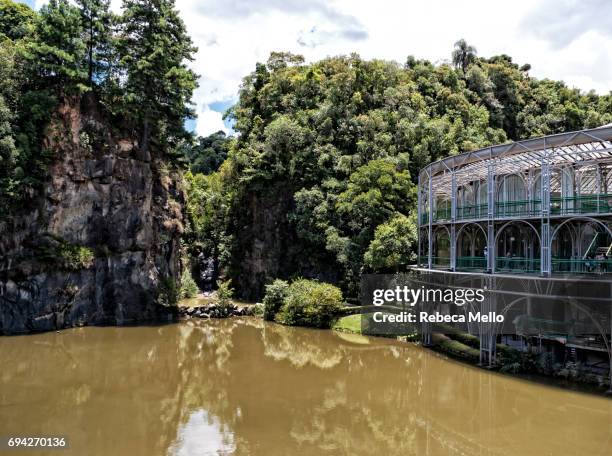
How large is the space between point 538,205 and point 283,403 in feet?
46.7

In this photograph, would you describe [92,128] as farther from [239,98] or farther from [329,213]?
[239,98]

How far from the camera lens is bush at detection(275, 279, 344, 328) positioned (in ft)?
106

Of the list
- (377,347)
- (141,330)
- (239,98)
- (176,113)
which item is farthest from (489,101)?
(141,330)

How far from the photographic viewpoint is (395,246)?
3181 centimetres

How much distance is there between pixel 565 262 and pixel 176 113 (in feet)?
96.2

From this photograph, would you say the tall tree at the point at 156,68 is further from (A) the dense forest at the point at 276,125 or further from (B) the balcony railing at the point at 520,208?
(B) the balcony railing at the point at 520,208

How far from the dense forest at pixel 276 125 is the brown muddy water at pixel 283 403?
1074cm

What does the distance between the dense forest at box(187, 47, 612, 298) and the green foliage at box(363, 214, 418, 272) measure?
2.8 inches

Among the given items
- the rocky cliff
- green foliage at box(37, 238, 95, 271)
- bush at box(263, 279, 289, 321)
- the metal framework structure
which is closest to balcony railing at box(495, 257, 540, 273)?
the metal framework structure

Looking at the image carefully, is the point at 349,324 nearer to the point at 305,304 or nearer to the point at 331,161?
the point at 305,304

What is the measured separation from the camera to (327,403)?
18.4m

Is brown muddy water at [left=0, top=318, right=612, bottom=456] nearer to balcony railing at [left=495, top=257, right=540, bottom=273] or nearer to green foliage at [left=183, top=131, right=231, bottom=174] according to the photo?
balcony railing at [left=495, top=257, right=540, bottom=273]

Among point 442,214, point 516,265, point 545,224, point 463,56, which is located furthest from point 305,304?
point 463,56

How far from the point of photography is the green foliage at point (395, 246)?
105 ft
